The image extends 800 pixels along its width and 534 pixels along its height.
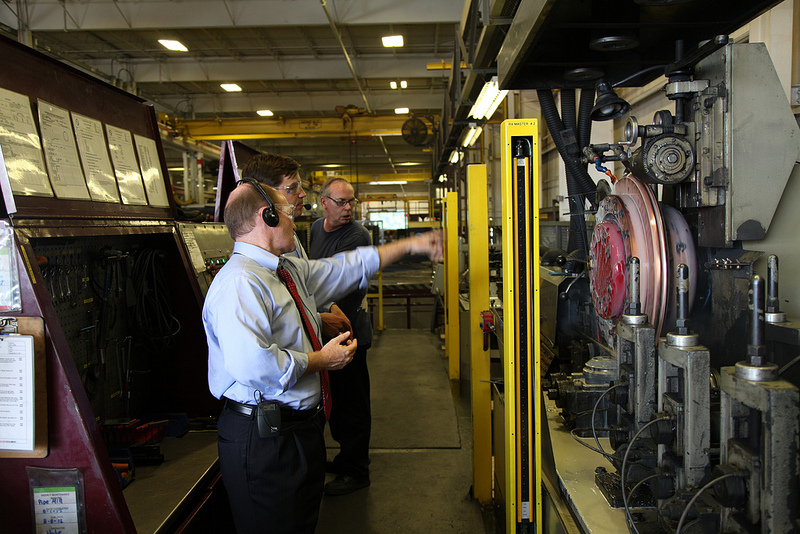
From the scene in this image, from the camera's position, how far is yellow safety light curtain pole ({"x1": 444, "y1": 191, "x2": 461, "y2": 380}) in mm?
4820

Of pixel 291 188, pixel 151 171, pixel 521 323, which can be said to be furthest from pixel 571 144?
pixel 151 171

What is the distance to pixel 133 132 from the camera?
8.15 ft

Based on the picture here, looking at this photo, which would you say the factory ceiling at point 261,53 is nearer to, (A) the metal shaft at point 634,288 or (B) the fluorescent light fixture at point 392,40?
(B) the fluorescent light fixture at point 392,40

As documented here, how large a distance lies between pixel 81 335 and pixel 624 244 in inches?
88.3

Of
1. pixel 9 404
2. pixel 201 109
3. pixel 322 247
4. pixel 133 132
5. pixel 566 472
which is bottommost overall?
pixel 566 472

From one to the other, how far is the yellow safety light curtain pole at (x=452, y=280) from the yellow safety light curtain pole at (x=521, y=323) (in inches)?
117

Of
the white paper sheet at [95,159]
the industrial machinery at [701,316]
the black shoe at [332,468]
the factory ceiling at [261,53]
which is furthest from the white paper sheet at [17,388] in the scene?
the factory ceiling at [261,53]

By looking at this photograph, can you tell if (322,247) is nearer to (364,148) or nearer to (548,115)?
(548,115)

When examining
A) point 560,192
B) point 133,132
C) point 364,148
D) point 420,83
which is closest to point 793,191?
point 133,132

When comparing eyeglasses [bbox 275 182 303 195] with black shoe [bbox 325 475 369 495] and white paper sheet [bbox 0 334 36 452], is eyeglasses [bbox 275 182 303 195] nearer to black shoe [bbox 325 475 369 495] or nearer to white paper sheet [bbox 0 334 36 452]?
white paper sheet [bbox 0 334 36 452]

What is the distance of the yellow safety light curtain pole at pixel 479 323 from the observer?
2803 millimetres

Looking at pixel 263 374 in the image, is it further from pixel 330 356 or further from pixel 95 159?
pixel 95 159

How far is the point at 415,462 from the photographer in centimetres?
363

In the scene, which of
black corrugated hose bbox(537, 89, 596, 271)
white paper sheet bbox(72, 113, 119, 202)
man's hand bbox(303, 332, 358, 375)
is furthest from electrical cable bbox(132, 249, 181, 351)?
black corrugated hose bbox(537, 89, 596, 271)
